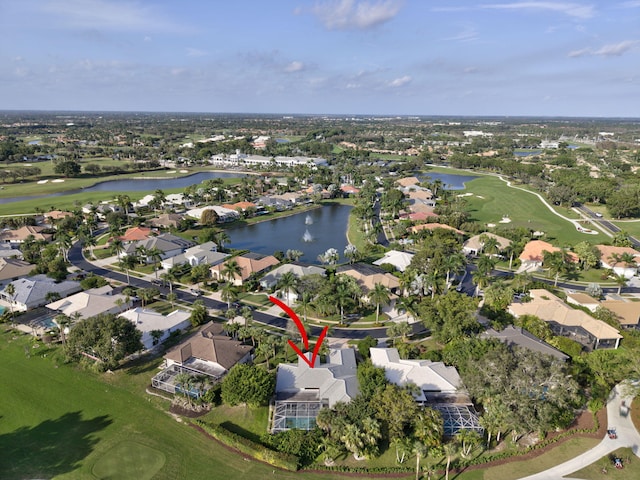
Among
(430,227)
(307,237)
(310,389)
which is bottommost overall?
(310,389)

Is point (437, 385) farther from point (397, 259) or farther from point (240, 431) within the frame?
point (397, 259)

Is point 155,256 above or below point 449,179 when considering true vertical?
below

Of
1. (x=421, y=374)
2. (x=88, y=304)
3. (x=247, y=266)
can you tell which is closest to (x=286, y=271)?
(x=247, y=266)

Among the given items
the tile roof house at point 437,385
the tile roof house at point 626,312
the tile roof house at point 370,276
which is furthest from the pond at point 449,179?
the tile roof house at point 437,385

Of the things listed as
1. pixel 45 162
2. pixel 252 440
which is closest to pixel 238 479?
pixel 252 440

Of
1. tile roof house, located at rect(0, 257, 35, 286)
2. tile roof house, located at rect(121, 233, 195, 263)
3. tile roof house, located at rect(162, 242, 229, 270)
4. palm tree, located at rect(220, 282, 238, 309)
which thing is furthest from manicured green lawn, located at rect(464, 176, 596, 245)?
tile roof house, located at rect(0, 257, 35, 286)

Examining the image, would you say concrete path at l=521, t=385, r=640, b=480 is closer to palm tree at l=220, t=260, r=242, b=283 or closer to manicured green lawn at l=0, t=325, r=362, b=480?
manicured green lawn at l=0, t=325, r=362, b=480

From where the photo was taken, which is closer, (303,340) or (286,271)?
(303,340)
